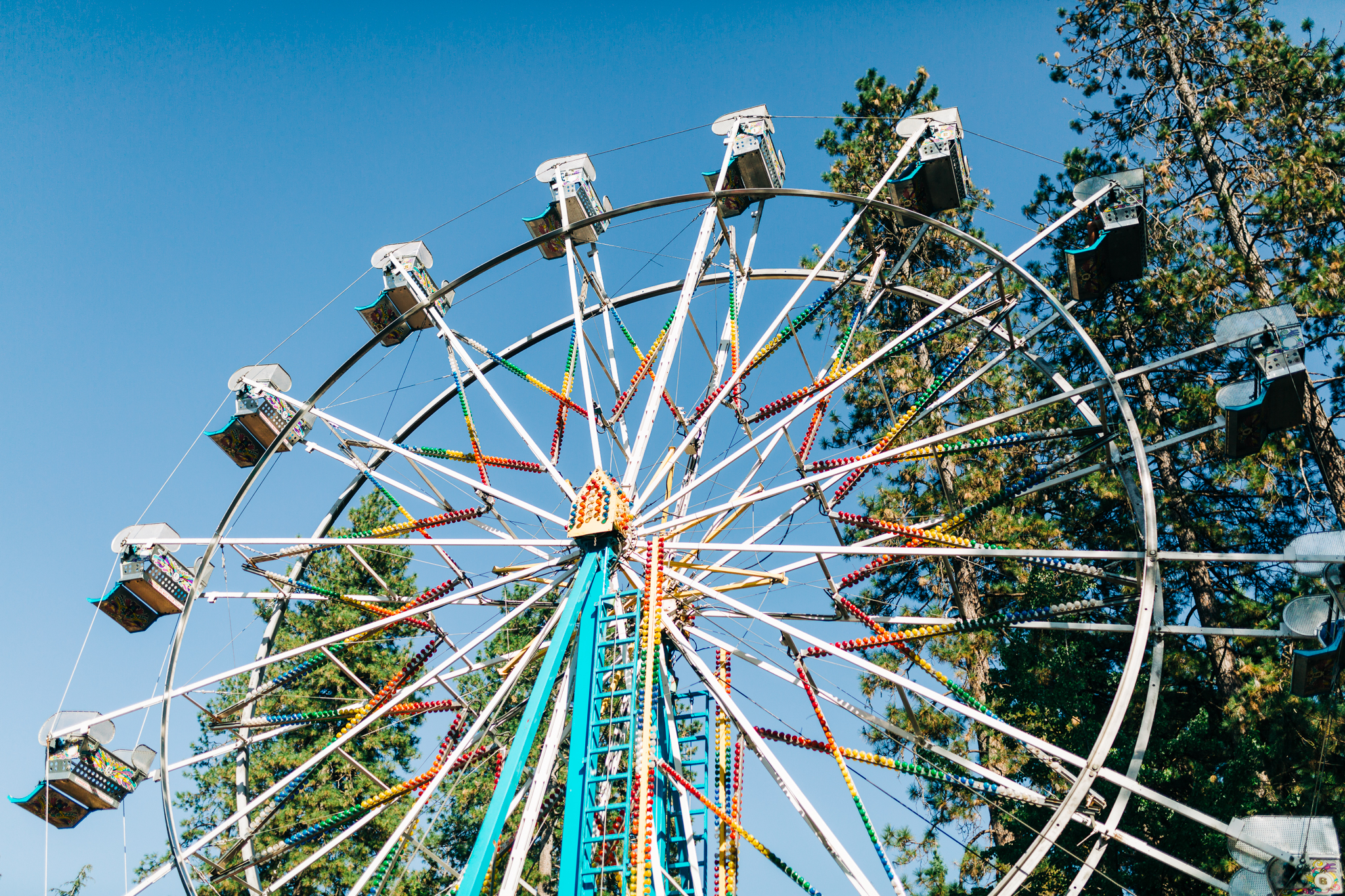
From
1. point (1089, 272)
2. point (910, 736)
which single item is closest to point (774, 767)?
point (910, 736)

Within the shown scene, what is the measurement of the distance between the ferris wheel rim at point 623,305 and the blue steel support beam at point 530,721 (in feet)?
10.7

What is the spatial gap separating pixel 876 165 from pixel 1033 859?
1193 centimetres

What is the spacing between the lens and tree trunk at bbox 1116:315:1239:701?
12.5 metres

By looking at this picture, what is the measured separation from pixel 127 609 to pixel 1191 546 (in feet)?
38.9

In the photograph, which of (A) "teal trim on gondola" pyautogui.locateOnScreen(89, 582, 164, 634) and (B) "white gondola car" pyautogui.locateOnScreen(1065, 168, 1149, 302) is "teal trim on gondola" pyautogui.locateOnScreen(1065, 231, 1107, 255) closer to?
(B) "white gondola car" pyautogui.locateOnScreen(1065, 168, 1149, 302)

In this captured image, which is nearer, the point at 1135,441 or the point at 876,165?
the point at 1135,441

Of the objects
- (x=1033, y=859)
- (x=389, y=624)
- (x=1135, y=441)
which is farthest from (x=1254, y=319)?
(x=389, y=624)

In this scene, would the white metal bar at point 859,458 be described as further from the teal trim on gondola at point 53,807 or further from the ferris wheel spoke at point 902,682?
the teal trim on gondola at point 53,807

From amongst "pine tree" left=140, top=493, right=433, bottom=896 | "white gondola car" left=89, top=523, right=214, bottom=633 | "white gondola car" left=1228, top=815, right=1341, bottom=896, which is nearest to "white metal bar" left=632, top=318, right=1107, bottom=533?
"white gondola car" left=1228, top=815, right=1341, bottom=896

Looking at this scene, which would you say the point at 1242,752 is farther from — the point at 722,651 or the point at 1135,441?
the point at 722,651

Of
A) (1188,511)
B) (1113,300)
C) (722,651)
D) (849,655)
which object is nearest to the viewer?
(849,655)

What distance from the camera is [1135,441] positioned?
9055 mm

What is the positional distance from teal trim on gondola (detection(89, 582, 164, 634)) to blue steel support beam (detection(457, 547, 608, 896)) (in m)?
5.32

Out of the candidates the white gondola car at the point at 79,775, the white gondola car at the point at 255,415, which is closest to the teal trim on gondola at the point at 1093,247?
the white gondola car at the point at 255,415
